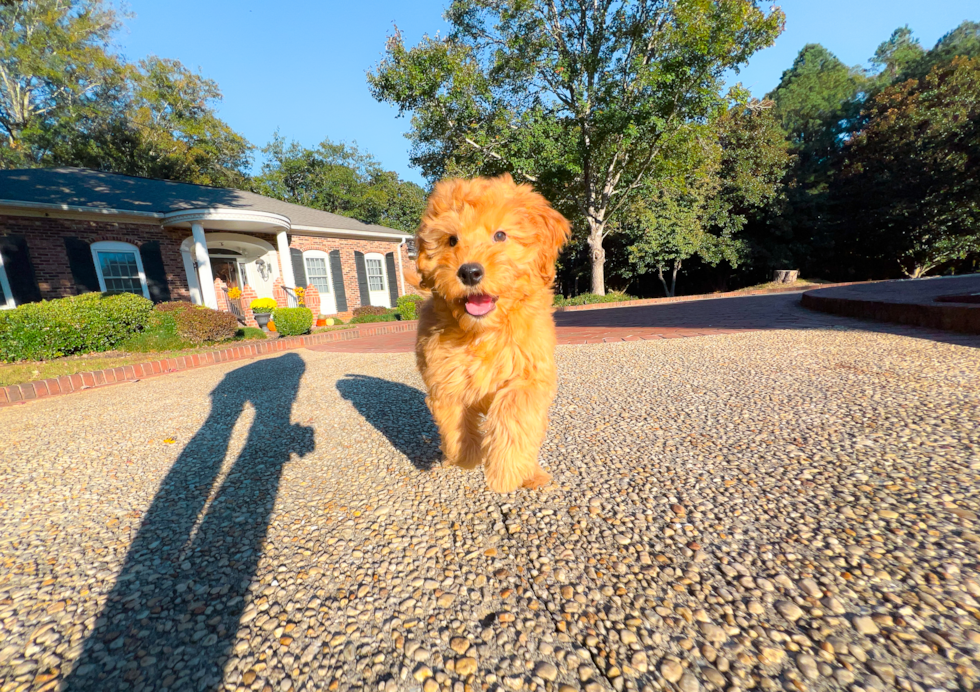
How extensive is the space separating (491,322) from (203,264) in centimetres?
1451

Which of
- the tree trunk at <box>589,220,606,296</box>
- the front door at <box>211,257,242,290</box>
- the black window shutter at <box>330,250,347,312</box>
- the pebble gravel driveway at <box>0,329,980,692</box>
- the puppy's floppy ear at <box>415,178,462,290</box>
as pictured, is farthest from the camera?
the black window shutter at <box>330,250,347,312</box>

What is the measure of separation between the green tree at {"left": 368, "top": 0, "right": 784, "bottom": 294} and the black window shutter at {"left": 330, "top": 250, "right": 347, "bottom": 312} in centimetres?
676

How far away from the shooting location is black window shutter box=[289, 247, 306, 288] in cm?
1618

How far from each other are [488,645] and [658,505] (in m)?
1.19

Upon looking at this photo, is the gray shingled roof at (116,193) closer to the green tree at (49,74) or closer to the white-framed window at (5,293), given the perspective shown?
the white-framed window at (5,293)

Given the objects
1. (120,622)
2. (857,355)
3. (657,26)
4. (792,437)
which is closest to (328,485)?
(120,622)

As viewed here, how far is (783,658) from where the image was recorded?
4.07ft

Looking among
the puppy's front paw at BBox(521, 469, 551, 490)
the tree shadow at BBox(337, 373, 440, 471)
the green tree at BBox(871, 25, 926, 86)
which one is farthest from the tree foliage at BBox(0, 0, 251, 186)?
the green tree at BBox(871, 25, 926, 86)

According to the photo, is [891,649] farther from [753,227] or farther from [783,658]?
[753,227]

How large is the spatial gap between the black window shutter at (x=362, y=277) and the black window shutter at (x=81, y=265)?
8950 millimetres

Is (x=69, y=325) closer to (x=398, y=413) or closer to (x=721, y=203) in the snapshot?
(x=398, y=413)

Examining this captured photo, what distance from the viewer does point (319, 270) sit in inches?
685

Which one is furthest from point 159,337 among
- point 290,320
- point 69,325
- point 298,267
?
point 298,267

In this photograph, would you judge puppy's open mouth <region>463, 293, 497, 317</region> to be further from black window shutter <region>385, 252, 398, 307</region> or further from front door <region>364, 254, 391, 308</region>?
black window shutter <region>385, 252, 398, 307</region>
